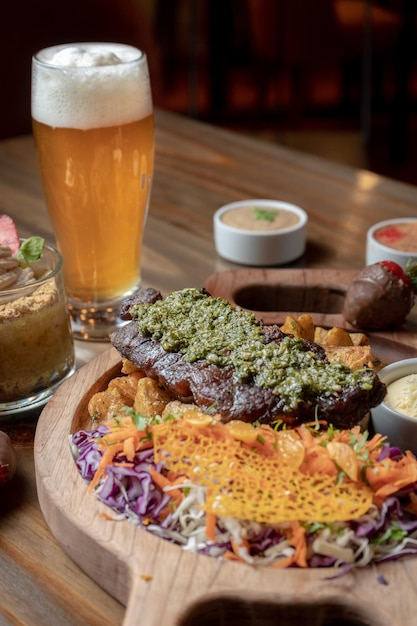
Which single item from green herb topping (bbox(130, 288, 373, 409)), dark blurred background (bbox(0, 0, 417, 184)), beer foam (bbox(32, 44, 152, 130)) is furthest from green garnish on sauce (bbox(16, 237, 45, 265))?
dark blurred background (bbox(0, 0, 417, 184))

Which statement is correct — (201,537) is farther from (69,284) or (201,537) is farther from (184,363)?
(69,284)

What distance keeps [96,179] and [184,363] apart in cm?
75

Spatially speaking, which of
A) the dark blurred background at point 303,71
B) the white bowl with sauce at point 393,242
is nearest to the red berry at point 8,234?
the white bowl with sauce at point 393,242

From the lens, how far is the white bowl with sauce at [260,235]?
2898mm

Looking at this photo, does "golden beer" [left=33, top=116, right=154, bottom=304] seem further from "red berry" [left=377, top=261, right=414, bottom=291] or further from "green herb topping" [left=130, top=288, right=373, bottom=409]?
"red berry" [left=377, top=261, right=414, bottom=291]

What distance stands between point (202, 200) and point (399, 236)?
0.94 metres

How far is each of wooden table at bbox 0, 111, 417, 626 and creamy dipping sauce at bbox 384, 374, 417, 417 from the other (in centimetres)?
85

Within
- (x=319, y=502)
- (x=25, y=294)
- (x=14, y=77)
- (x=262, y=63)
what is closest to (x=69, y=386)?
(x=25, y=294)

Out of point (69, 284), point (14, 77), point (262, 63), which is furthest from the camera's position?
point (262, 63)

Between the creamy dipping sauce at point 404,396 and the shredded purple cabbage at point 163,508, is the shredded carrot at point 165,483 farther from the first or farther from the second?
the creamy dipping sauce at point 404,396

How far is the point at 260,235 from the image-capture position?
2.88 metres

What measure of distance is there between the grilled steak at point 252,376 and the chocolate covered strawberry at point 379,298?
465mm

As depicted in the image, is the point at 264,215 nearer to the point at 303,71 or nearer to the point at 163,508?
the point at 163,508

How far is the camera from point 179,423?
1.72 meters
